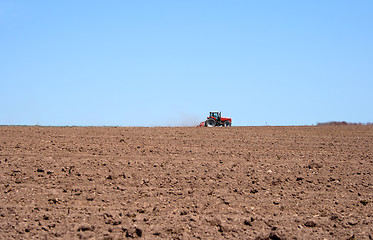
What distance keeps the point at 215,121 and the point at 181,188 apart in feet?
53.0

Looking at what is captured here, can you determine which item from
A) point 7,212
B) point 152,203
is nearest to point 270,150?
point 152,203

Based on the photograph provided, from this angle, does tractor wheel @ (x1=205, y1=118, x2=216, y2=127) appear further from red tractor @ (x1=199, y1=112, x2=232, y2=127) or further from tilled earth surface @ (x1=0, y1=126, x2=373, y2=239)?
tilled earth surface @ (x1=0, y1=126, x2=373, y2=239)

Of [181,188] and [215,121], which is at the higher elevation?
[215,121]

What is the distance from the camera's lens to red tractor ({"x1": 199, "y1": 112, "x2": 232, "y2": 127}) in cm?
2523

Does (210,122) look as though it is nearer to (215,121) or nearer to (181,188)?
(215,121)

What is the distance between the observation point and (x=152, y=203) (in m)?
8.59

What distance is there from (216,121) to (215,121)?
0.17 metres

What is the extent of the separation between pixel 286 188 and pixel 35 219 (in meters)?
5.23

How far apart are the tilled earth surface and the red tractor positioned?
35.6 ft

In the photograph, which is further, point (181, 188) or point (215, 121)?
point (215, 121)

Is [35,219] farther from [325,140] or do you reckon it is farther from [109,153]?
[325,140]

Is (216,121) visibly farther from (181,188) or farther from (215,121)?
(181,188)

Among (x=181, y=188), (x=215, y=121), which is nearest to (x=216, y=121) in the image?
(x=215, y=121)

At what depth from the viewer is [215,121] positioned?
998 inches
